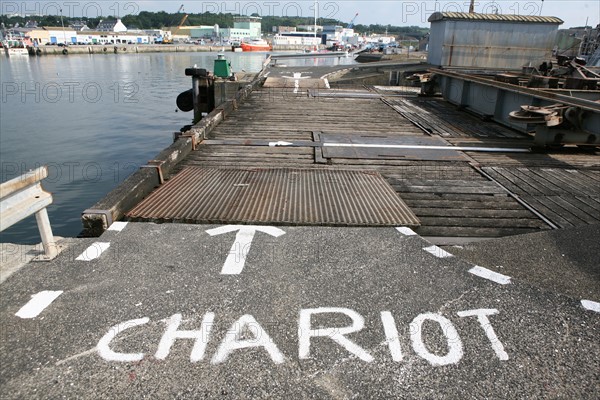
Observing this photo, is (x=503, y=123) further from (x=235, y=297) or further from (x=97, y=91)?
(x=97, y=91)

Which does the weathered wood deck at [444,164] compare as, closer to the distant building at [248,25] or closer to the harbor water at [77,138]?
the harbor water at [77,138]

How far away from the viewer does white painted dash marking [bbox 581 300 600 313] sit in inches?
119

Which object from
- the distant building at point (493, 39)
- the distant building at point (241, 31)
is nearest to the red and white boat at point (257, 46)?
the distant building at point (241, 31)

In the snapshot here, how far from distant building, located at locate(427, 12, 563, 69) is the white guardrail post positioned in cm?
2298

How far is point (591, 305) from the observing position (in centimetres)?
306

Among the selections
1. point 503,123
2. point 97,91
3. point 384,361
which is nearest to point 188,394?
point 384,361

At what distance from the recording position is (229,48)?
151250 millimetres

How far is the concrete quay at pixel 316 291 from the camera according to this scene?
7.89 feet

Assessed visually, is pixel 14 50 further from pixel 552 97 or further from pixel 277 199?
pixel 552 97

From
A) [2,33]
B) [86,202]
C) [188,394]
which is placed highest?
[2,33]

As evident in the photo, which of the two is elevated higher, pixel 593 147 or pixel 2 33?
pixel 2 33

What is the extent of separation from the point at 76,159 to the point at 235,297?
609 inches

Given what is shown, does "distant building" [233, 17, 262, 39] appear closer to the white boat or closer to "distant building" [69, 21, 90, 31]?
"distant building" [69, 21, 90, 31]

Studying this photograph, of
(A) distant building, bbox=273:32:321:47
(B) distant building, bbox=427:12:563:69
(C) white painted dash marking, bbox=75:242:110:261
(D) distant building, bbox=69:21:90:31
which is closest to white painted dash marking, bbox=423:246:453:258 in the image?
(C) white painted dash marking, bbox=75:242:110:261
